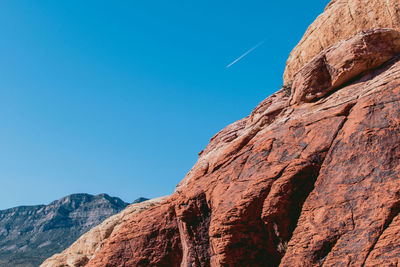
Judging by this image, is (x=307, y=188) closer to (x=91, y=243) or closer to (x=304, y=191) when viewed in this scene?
(x=304, y=191)

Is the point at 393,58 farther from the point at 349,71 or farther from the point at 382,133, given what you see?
the point at 382,133

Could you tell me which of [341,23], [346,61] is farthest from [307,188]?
[341,23]

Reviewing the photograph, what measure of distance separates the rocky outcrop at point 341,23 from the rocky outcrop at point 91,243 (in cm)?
1765

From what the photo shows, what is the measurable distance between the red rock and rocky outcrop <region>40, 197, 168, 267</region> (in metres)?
8.76

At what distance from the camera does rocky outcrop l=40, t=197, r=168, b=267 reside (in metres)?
28.6

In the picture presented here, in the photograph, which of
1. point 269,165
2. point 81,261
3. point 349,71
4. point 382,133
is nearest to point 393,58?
point 349,71

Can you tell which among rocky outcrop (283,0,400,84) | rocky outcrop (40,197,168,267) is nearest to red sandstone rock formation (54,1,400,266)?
rocky outcrop (283,0,400,84)

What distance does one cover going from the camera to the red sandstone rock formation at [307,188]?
11.9 metres

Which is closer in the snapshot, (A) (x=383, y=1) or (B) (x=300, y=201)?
(B) (x=300, y=201)

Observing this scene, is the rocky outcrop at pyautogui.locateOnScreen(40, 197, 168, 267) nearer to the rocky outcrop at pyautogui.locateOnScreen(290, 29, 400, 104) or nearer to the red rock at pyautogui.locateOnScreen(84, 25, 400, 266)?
the red rock at pyautogui.locateOnScreen(84, 25, 400, 266)

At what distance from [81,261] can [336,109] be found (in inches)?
918

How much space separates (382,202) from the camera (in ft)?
37.3

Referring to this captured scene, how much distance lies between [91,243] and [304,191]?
22.6 meters

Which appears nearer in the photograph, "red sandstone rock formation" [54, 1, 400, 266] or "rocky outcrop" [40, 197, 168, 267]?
"red sandstone rock formation" [54, 1, 400, 266]
